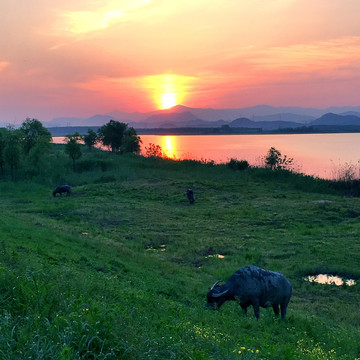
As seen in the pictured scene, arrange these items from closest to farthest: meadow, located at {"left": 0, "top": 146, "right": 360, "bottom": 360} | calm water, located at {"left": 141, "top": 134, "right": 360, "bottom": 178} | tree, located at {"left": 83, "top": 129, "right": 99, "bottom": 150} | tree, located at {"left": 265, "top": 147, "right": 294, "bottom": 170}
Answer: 1. meadow, located at {"left": 0, "top": 146, "right": 360, "bottom": 360}
2. tree, located at {"left": 265, "top": 147, "right": 294, "bottom": 170}
3. calm water, located at {"left": 141, "top": 134, "right": 360, "bottom": 178}
4. tree, located at {"left": 83, "top": 129, "right": 99, "bottom": 150}

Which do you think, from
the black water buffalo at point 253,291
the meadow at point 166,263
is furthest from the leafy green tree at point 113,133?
the black water buffalo at point 253,291

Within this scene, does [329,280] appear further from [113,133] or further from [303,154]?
[303,154]

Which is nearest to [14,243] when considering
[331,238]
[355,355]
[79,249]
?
[79,249]

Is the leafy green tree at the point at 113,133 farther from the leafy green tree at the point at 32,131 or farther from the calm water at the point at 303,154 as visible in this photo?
the leafy green tree at the point at 32,131

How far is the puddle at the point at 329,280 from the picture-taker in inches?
608

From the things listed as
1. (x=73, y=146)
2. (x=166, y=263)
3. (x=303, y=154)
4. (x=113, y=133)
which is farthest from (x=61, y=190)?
(x=303, y=154)

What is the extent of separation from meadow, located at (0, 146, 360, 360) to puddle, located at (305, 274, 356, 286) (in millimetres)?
419

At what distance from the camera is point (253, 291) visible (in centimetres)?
1071

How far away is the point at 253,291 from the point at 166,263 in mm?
6391

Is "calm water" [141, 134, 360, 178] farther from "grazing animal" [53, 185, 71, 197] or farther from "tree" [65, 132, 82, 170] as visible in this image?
"grazing animal" [53, 185, 71, 197]

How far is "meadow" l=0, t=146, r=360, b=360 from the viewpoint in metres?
5.22

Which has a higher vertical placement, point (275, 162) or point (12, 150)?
point (12, 150)

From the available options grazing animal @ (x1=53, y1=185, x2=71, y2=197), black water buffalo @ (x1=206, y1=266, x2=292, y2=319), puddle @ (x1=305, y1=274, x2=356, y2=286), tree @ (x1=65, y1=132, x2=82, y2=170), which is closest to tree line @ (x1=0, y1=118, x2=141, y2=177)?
tree @ (x1=65, y1=132, x2=82, y2=170)

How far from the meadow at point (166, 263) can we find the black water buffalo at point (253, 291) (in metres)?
0.41
